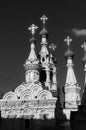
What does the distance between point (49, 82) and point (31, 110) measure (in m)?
6.23

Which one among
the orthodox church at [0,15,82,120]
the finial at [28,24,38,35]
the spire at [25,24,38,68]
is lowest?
the orthodox church at [0,15,82,120]

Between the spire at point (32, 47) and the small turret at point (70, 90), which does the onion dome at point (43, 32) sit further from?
the small turret at point (70, 90)

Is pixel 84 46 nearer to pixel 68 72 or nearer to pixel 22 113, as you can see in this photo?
pixel 68 72

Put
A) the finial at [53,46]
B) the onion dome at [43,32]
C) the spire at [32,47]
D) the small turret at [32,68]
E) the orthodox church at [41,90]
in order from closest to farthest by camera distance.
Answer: the orthodox church at [41,90] → the small turret at [32,68] → the spire at [32,47] → the onion dome at [43,32] → the finial at [53,46]

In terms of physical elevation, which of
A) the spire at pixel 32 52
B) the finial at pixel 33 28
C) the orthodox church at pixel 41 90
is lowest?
the orthodox church at pixel 41 90

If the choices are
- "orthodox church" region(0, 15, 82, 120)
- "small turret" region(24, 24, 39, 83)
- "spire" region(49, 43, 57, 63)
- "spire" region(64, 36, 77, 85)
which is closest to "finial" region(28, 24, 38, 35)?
"orthodox church" region(0, 15, 82, 120)

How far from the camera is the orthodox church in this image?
2162 centimetres

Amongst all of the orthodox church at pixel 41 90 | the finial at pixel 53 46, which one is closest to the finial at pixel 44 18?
the orthodox church at pixel 41 90

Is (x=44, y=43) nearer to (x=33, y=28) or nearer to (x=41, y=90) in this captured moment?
(x=33, y=28)

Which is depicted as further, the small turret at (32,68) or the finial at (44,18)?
the finial at (44,18)

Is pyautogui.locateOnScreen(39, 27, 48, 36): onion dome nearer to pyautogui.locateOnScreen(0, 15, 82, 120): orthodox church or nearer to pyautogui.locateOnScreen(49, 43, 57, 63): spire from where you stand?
pyautogui.locateOnScreen(0, 15, 82, 120): orthodox church

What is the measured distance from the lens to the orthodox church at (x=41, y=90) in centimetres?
2162

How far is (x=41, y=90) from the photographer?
2205 centimetres

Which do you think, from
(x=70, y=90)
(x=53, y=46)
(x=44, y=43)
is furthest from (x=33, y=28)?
(x=70, y=90)
